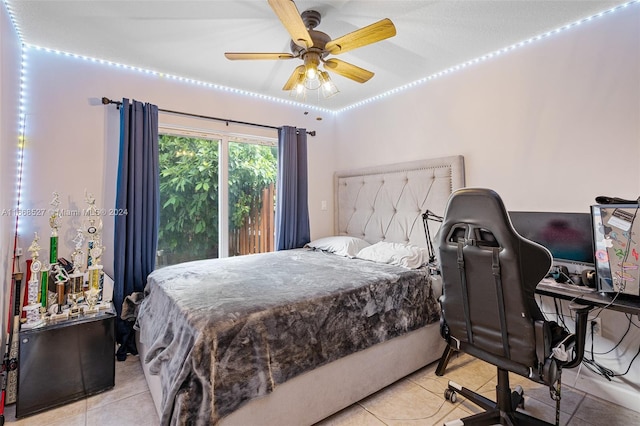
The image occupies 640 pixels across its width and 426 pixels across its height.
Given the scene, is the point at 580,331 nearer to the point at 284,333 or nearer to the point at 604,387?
the point at 604,387

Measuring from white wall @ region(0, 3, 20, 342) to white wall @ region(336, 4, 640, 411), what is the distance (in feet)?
10.4

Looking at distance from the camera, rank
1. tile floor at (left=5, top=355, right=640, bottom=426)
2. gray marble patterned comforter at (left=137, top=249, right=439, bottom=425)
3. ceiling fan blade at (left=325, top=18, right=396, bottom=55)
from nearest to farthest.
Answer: gray marble patterned comforter at (left=137, top=249, right=439, bottom=425), ceiling fan blade at (left=325, top=18, right=396, bottom=55), tile floor at (left=5, top=355, right=640, bottom=426)

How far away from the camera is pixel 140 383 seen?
209 cm

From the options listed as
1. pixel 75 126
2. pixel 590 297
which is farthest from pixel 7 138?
pixel 590 297

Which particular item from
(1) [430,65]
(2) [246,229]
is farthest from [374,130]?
(2) [246,229]

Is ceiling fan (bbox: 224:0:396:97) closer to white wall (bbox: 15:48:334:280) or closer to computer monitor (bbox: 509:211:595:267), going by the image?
white wall (bbox: 15:48:334:280)

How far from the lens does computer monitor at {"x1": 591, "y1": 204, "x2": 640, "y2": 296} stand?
4.75 feet

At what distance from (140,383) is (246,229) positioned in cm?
170

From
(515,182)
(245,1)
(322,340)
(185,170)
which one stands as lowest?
(322,340)

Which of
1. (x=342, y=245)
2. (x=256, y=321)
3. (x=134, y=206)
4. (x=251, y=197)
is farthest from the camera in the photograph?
(x=251, y=197)

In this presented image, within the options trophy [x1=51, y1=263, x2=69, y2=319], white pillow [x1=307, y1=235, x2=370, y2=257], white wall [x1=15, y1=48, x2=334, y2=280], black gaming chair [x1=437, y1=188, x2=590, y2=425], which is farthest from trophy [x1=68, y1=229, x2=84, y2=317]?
black gaming chair [x1=437, y1=188, x2=590, y2=425]

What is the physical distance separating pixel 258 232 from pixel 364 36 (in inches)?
93.9

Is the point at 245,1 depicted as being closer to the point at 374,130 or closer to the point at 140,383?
the point at 374,130

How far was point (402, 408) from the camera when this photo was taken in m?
1.81
